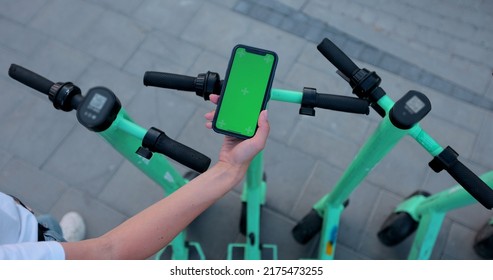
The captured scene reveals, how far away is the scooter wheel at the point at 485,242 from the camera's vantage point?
2250 millimetres

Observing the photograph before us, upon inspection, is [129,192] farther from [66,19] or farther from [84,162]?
[66,19]

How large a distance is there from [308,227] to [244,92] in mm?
1274

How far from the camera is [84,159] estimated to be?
263 cm

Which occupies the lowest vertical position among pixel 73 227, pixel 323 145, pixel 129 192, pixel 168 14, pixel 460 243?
pixel 73 227

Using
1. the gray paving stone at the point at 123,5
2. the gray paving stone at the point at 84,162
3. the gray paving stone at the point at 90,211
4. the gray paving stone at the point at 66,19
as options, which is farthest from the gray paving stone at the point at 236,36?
the gray paving stone at the point at 90,211

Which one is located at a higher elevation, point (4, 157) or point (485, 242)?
point (485, 242)

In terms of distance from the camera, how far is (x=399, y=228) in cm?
225

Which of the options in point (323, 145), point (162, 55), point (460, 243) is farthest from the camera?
point (162, 55)

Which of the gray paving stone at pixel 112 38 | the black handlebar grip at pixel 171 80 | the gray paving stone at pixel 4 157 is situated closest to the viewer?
the black handlebar grip at pixel 171 80

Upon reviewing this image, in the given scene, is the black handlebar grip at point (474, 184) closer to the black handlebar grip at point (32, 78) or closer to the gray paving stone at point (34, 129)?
the black handlebar grip at point (32, 78)

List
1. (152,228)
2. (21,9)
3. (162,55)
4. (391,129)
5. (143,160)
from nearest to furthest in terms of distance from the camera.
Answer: (152,228), (391,129), (143,160), (162,55), (21,9)

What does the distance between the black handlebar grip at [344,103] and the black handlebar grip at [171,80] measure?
48cm

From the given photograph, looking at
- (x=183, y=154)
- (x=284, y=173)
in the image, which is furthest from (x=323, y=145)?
(x=183, y=154)

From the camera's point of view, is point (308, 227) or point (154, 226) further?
point (308, 227)
